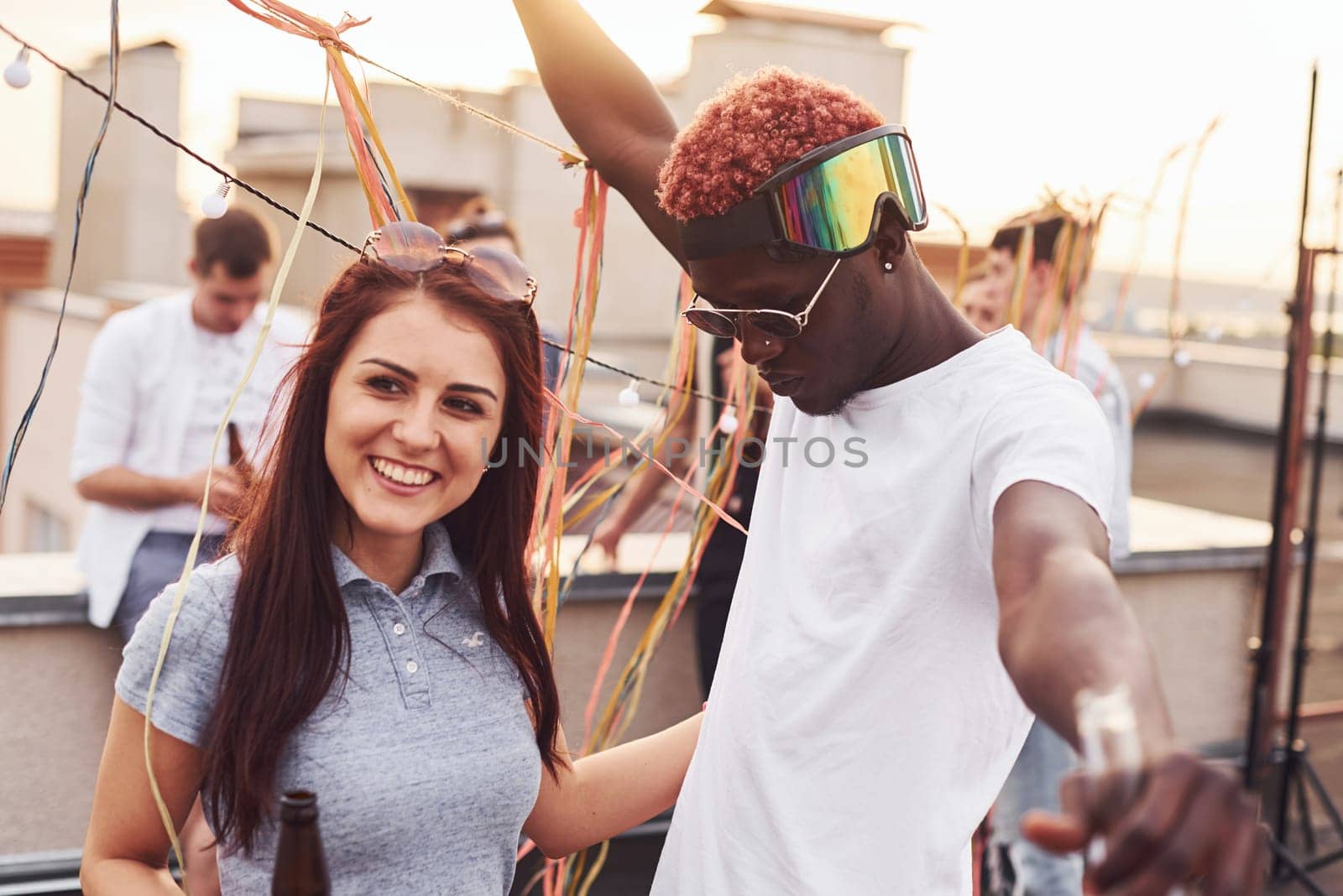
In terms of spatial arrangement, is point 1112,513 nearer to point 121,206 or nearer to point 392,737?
point 392,737

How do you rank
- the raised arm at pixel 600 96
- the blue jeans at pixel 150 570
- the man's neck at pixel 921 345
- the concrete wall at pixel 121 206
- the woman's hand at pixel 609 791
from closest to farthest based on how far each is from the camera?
the man's neck at pixel 921 345
the woman's hand at pixel 609 791
the raised arm at pixel 600 96
the blue jeans at pixel 150 570
the concrete wall at pixel 121 206

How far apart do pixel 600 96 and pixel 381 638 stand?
33.5 inches

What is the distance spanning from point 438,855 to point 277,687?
258 mm

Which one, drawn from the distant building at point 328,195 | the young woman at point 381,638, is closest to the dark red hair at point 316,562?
the young woman at point 381,638

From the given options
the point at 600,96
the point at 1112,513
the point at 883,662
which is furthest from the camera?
the point at 1112,513

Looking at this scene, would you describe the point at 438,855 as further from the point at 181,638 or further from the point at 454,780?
the point at 181,638

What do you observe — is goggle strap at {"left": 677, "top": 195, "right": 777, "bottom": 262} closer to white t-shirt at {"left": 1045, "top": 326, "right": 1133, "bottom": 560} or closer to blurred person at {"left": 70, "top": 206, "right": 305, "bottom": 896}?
blurred person at {"left": 70, "top": 206, "right": 305, "bottom": 896}

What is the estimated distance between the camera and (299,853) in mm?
1104

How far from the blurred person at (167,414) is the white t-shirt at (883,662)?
2129mm

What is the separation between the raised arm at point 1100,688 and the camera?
69 centimetres

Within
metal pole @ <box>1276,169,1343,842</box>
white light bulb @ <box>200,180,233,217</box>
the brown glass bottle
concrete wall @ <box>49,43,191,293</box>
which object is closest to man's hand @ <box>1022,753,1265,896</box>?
the brown glass bottle

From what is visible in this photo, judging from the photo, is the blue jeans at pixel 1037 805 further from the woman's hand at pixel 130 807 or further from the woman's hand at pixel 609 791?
the woman's hand at pixel 130 807

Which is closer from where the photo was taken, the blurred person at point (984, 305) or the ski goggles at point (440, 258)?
the ski goggles at point (440, 258)

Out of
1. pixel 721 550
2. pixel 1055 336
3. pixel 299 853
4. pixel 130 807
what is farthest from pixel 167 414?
pixel 299 853
